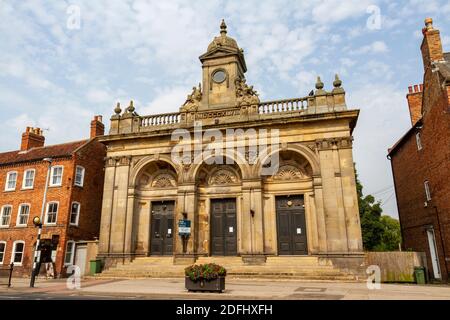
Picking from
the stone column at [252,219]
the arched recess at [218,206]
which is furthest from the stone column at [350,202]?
the arched recess at [218,206]

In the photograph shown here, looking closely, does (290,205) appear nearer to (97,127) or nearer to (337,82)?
(337,82)

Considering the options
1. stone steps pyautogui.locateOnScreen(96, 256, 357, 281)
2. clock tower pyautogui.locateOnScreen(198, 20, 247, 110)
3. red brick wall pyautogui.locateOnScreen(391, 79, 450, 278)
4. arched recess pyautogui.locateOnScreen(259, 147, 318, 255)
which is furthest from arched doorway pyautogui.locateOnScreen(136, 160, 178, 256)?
red brick wall pyautogui.locateOnScreen(391, 79, 450, 278)

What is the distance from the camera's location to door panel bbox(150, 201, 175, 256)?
73.7 feet

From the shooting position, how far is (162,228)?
22.9 meters

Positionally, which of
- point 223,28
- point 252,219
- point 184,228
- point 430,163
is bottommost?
point 184,228

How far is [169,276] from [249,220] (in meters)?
5.61

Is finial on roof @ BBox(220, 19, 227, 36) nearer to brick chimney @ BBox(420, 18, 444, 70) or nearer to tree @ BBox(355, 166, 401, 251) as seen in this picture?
brick chimney @ BBox(420, 18, 444, 70)

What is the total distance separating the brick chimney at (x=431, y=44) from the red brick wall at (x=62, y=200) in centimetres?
2526

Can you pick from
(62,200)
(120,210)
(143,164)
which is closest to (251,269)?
(120,210)

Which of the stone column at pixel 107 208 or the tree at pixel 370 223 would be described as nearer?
the stone column at pixel 107 208

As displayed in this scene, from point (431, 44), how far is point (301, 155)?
10.5 metres

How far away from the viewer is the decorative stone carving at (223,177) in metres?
22.6

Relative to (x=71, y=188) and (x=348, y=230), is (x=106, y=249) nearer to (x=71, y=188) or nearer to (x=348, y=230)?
(x=71, y=188)

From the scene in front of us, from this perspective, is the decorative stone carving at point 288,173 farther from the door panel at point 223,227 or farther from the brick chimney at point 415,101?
the brick chimney at point 415,101
